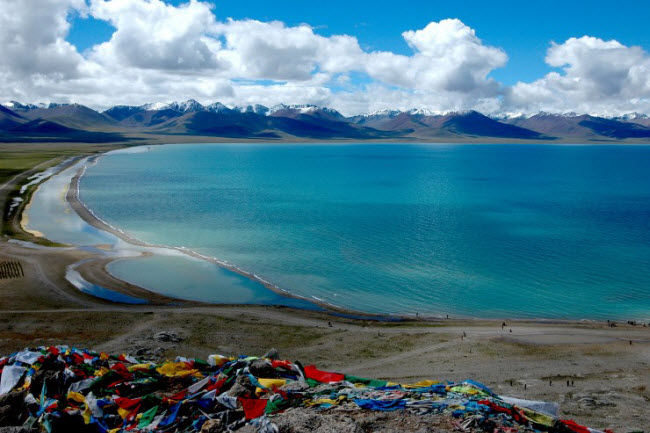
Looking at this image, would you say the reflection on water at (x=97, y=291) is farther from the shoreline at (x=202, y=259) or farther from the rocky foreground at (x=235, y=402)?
the rocky foreground at (x=235, y=402)

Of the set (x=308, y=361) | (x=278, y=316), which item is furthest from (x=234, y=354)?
(x=278, y=316)

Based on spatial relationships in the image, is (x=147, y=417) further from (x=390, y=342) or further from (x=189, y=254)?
(x=189, y=254)

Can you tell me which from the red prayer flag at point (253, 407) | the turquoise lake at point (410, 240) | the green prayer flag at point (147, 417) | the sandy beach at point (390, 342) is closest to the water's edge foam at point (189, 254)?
the turquoise lake at point (410, 240)

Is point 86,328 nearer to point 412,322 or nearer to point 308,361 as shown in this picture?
point 308,361

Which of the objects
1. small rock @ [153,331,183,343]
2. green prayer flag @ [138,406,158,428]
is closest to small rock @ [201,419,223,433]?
green prayer flag @ [138,406,158,428]

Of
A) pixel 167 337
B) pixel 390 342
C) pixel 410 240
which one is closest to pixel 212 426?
pixel 167 337

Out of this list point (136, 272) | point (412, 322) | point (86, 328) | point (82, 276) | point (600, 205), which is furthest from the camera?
point (600, 205)

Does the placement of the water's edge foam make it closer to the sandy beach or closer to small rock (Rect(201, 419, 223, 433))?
the sandy beach
